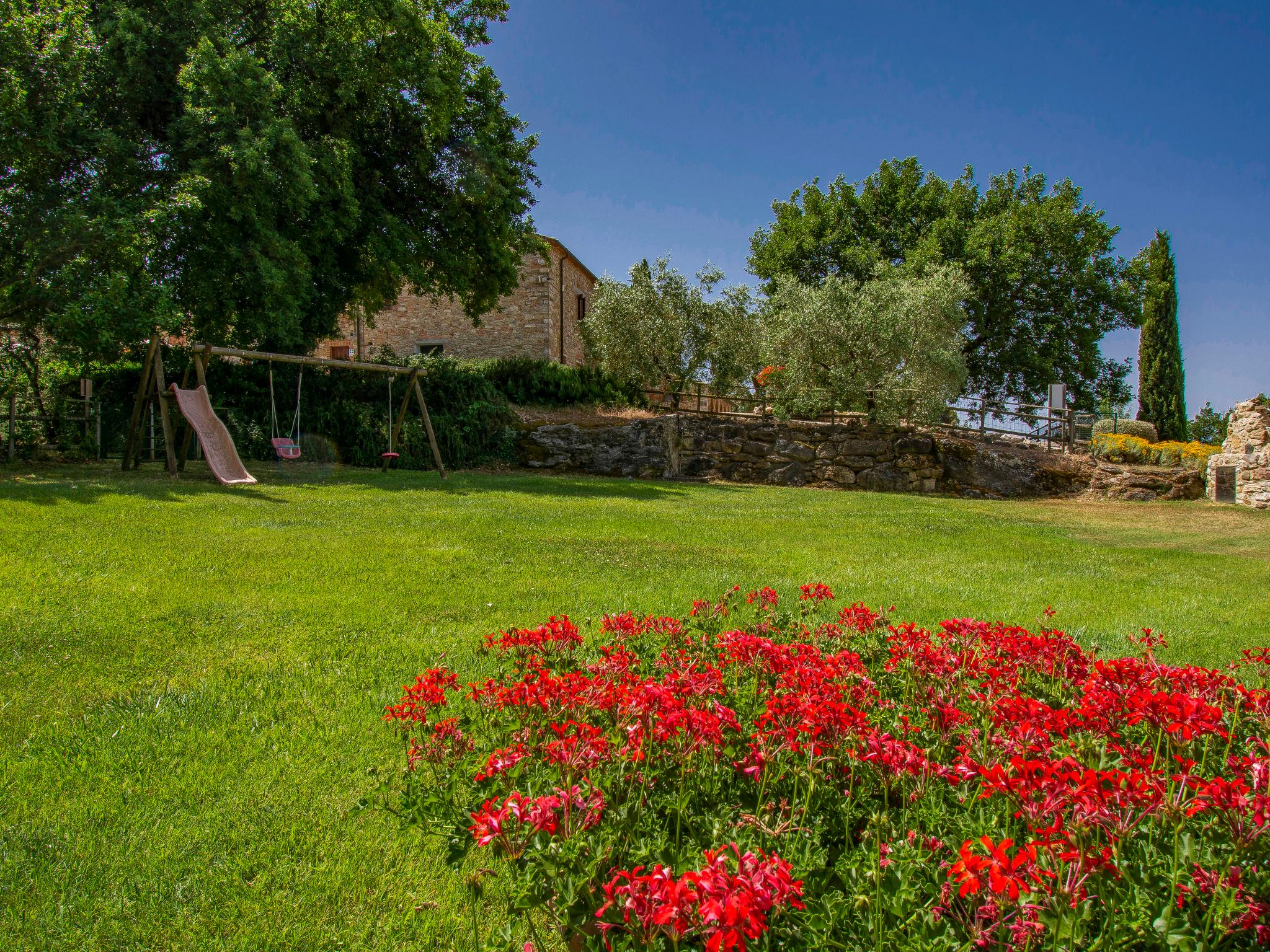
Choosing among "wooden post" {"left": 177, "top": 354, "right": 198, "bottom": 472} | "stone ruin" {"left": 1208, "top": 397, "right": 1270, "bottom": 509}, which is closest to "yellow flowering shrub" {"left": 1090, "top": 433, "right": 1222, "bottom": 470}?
"stone ruin" {"left": 1208, "top": 397, "right": 1270, "bottom": 509}

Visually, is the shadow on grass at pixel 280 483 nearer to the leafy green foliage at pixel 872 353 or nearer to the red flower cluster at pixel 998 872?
the leafy green foliage at pixel 872 353

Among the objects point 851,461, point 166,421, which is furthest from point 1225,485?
point 166,421

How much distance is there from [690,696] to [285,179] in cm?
1331

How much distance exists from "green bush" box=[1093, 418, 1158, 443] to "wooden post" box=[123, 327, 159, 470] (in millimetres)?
25324

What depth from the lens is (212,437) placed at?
1077cm

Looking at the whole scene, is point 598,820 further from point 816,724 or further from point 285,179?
point 285,179

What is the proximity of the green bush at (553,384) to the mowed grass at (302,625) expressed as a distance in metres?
9.78

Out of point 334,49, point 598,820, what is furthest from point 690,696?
point 334,49

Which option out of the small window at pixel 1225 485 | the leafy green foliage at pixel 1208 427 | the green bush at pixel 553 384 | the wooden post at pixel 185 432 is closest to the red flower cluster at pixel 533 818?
the wooden post at pixel 185 432

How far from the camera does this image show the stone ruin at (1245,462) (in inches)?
594

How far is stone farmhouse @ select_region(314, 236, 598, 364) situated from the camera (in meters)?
26.2

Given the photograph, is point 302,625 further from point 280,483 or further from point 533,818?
point 280,483

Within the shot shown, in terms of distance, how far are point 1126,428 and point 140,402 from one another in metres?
26.9

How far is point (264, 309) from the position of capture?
12.8 meters
